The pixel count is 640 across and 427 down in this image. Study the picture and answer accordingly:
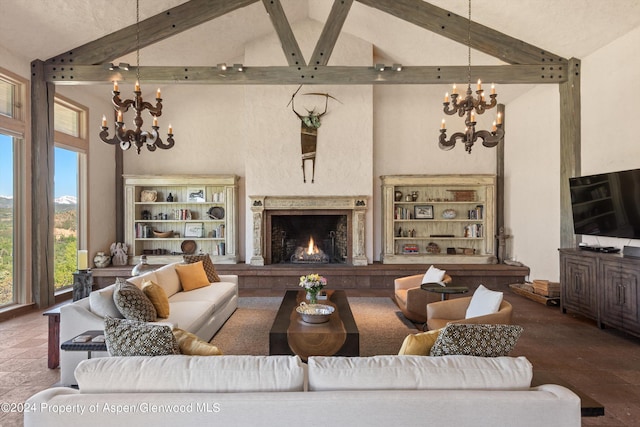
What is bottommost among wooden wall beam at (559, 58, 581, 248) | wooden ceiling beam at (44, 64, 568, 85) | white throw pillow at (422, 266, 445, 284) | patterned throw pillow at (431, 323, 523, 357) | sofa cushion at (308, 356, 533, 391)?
white throw pillow at (422, 266, 445, 284)

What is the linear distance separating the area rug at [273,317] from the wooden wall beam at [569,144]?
280cm

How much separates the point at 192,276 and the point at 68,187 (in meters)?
3.31

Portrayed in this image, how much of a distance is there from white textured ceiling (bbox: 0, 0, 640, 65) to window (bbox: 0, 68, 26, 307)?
624 millimetres

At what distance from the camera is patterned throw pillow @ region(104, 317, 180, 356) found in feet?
6.12

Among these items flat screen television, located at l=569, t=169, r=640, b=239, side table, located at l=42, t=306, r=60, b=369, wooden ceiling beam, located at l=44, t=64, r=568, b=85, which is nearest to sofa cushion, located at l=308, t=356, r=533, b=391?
side table, located at l=42, t=306, r=60, b=369

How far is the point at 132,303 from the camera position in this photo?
316 cm

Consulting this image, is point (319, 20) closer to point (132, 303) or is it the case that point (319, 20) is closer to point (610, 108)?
point (610, 108)

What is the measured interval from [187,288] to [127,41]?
149 inches

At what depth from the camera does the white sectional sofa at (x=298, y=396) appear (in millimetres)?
1556

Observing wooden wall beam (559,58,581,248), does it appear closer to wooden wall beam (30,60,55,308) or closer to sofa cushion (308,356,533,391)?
sofa cushion (308,356,533,391)

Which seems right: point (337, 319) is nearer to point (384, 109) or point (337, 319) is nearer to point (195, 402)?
point (195, 402)

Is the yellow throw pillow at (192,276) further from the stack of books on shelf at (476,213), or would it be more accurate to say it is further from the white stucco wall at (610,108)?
the white stucco wall at (610,108)

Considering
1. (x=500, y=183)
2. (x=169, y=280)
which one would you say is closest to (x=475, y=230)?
(x=500, y=183)

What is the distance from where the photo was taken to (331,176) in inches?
281
